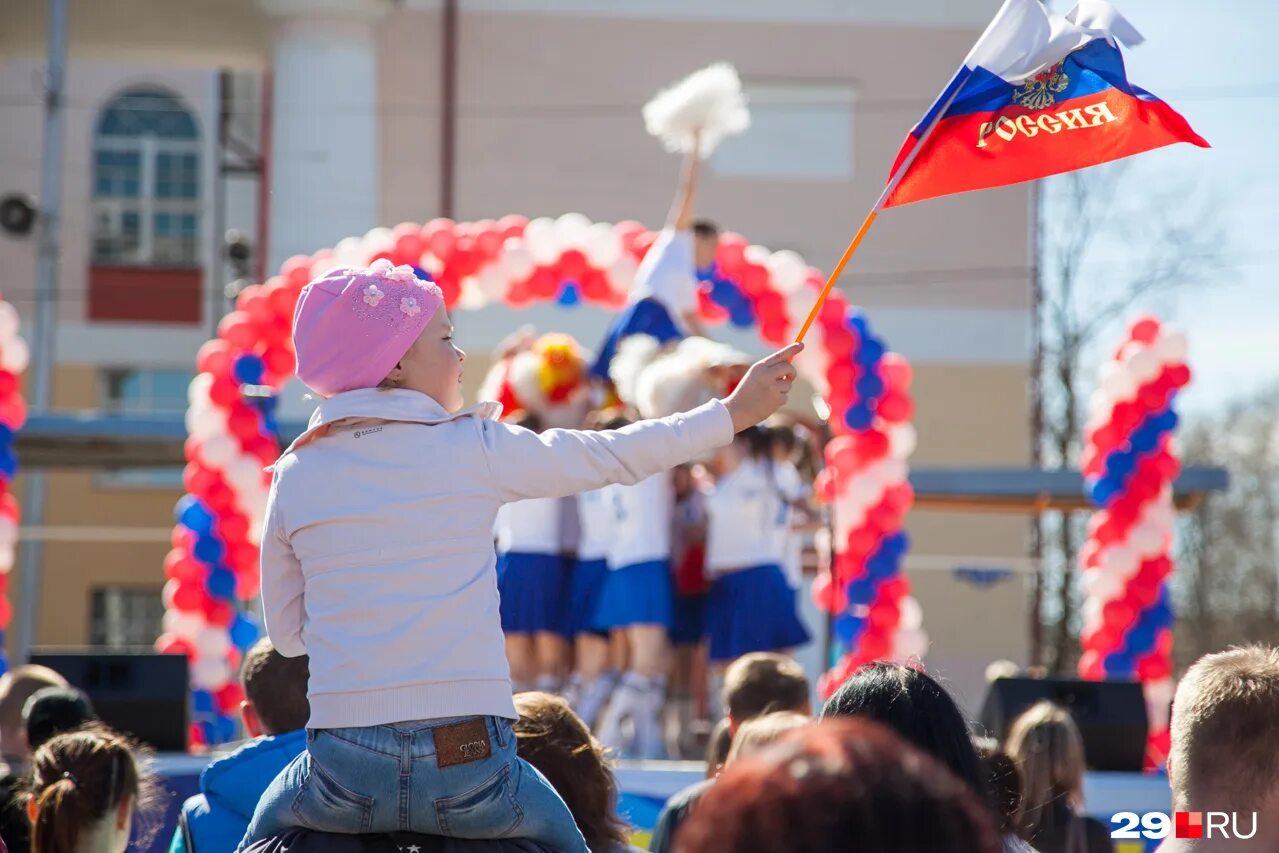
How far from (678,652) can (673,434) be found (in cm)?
539

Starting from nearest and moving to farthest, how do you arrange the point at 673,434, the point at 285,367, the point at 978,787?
the point at 978,787 → the point at 673,434 → the point at 285,367

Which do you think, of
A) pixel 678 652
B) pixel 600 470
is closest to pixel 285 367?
pixel 678 652

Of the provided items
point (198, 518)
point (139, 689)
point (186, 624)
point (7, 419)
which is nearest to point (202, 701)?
point (186, 624)

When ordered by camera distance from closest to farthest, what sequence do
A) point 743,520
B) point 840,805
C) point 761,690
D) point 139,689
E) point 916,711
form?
point 840,805 < point 916,711 < point 761,690 < point 139,689 < point 743,520

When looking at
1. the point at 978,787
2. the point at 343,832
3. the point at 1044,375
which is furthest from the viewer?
the point at 1044,375

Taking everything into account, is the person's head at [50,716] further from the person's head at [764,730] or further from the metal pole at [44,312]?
the metal pole at [44,312]

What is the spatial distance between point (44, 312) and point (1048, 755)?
17508 millimetres

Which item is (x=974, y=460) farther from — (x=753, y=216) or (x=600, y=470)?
(x=600, y=470)

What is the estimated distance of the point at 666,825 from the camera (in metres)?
3.54

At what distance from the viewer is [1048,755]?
4.32 metres

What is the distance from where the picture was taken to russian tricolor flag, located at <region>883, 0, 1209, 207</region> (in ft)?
11.0

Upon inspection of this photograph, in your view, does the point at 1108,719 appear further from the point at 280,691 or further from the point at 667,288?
the point at 280,691

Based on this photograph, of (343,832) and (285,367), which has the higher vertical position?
(285,367)

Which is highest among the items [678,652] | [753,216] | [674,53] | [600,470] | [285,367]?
[674,53]
